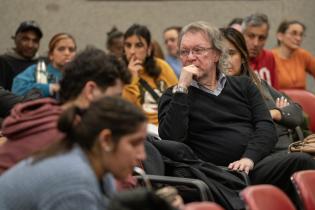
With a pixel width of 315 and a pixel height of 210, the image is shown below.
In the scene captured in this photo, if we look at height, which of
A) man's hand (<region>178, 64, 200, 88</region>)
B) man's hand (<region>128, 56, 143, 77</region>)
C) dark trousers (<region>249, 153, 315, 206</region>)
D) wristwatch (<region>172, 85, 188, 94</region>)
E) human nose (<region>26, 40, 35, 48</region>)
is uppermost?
man's hand (<region>178, 64, 200, 88</region>)

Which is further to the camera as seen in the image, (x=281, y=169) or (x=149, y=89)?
(x=149, y=89)

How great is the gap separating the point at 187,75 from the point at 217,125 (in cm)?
30

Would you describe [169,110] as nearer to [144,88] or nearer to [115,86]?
[115,86]

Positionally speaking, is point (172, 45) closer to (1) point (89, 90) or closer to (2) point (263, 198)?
(1) point (89, 90)

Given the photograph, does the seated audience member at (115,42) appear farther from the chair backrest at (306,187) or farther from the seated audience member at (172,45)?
the chair backrest at (306,187)

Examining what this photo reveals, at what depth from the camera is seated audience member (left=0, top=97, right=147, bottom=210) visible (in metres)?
2.16

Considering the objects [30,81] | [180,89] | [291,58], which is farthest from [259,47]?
[180,89]

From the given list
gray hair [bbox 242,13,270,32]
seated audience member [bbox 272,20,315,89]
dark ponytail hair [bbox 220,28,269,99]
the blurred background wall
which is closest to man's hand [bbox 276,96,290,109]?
dark ponytail hair [bbox 220,28,269,99]

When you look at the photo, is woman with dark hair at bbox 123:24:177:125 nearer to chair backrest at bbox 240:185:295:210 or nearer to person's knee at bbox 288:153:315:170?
person's knee at bbox 288:153:315:170

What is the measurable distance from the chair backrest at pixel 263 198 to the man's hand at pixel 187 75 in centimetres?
126

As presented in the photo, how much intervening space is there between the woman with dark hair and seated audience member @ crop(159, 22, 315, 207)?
126 cm

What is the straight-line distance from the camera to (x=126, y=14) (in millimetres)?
7605

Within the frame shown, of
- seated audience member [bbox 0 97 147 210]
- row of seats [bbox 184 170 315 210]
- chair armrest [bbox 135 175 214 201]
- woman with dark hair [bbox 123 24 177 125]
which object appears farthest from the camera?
woman with dark hair [bbox 123 24 177 125]

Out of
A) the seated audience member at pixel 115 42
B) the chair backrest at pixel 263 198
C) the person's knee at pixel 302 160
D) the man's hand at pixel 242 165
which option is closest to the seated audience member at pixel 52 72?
the seated audience member at pixel 115 42
